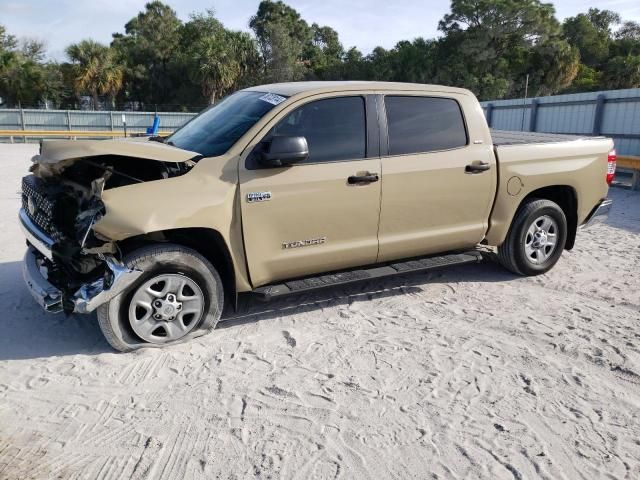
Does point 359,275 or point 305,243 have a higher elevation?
point 305,243

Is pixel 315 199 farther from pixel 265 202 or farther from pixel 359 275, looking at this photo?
pixel 359 275

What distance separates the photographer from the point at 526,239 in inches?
222

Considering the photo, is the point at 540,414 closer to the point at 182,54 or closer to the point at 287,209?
the point at 287,209

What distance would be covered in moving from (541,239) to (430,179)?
1.70 metres

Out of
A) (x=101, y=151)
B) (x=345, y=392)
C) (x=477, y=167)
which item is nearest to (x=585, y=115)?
(x=477, y=167)

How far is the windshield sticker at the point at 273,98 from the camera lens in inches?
171

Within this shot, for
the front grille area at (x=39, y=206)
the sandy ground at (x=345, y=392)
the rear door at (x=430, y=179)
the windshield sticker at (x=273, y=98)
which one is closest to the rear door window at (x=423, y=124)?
the rear door at (x=430, y=179)

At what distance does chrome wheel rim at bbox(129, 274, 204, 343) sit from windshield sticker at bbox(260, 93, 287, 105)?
5.10ft

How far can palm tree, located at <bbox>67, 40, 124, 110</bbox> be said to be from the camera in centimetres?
3572

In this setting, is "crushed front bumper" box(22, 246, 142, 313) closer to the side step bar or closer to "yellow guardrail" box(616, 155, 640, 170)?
the side step bar

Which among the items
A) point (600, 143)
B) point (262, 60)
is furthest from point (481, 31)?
point (600, 143)

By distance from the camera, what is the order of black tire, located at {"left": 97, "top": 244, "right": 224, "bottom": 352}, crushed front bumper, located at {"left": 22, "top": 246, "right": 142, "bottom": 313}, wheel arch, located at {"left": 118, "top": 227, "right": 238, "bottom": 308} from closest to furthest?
crushed front bumper, located at {"left": 22, "top": 246, "right": 142, "bottom": 313}
black tire, located at {"left": 97, "top": 244, "right": 224, "bottom": 352}
wheel arch, located at {"left": 118, "top": 227, "right": 238, "bottom": 308}

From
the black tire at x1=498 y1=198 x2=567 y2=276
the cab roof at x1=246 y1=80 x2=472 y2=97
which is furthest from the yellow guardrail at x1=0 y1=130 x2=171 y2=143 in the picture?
the black tire at x1=498 y1=198 x2=567 y2=276

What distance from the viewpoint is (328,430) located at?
310cm
